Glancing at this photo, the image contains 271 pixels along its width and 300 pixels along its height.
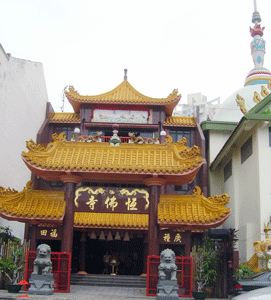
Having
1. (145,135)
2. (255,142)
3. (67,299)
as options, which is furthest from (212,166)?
(67,299)

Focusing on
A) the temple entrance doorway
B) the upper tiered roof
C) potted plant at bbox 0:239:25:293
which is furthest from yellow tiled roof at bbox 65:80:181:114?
potted plant at bbox 0:239:25:293

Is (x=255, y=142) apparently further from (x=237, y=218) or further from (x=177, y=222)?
(x=177, y=222)

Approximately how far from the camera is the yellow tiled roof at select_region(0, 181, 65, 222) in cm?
1323

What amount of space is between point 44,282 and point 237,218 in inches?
436

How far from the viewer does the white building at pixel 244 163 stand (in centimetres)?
1636

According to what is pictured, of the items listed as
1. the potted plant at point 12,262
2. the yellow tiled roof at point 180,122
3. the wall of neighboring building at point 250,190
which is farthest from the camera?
the yellow tiled roof at point 180,122

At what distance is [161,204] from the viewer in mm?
13852

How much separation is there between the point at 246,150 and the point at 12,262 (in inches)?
451

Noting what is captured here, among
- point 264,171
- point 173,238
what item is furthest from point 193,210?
point 264,171

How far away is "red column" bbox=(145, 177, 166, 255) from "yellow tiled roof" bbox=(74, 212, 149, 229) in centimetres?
566

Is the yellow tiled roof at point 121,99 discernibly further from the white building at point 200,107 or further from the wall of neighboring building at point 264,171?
the white building at point 200,107

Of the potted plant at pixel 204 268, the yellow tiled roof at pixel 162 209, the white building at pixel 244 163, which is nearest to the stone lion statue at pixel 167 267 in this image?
the yellow tiled roof at pixel 162 209

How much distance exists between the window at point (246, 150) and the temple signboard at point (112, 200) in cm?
641

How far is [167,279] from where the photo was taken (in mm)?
12047
